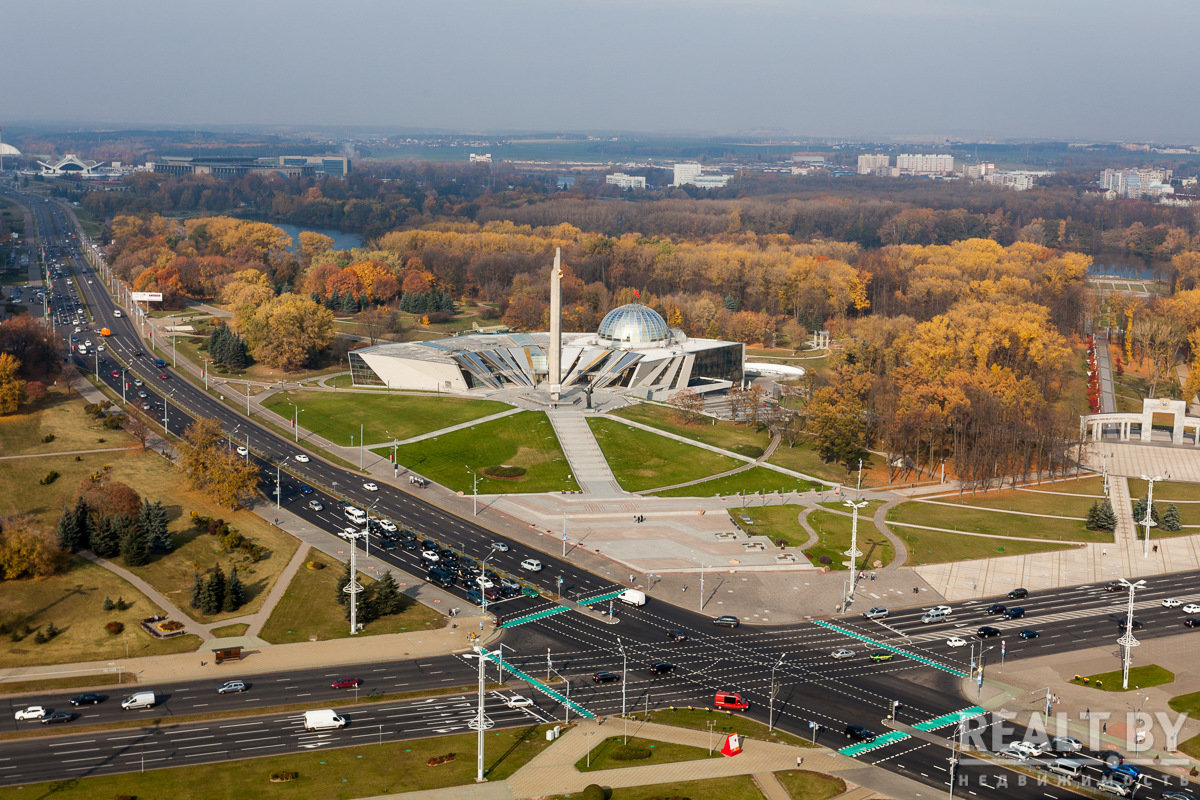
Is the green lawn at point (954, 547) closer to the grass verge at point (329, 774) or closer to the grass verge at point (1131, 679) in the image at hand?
the grass verge at point (1131, 679)

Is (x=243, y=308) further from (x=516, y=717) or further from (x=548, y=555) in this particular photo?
(x=516, y=717)

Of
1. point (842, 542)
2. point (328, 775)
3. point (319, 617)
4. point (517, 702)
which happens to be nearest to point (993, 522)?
point (842, 542)

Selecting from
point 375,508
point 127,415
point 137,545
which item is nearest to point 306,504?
point 375,508

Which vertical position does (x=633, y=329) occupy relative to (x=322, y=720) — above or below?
above

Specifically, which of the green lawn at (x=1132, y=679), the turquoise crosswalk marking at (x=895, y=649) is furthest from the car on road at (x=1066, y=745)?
the turquoise crosswalk marking at (x=895, y=649)

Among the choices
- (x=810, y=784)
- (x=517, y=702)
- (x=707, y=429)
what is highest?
(x=707, y=429)

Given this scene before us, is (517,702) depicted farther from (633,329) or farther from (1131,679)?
(633,329)
